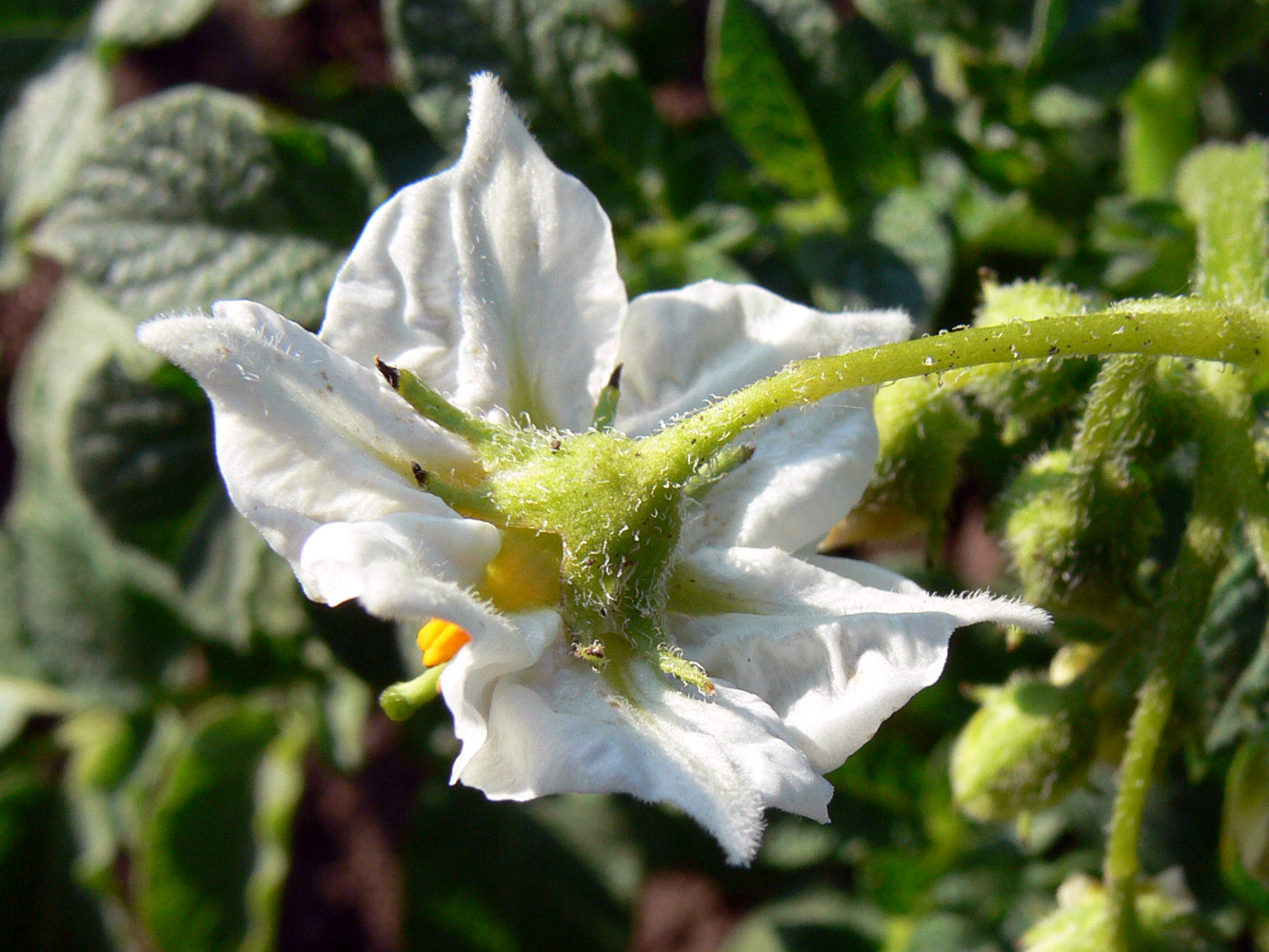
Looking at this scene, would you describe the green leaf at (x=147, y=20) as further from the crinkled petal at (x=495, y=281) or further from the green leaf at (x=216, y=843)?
the green leaf at (x=216, y=843)

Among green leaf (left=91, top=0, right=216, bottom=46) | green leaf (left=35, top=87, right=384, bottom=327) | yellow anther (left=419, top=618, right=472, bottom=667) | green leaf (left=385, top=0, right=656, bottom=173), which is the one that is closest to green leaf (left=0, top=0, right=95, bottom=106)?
green leaf (left=91, top=0, right=216, bottom=46)

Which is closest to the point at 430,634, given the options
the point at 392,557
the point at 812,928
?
the point at 392,557

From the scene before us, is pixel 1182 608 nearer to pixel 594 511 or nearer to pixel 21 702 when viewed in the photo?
pixel 594 511

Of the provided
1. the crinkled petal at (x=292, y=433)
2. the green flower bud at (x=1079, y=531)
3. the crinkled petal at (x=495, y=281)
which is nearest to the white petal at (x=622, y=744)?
the crinkled petal at (x=292, y=433)

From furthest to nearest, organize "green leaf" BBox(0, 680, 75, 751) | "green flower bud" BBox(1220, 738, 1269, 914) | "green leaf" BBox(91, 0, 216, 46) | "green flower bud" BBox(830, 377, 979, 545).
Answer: "green leaf" BBox(0, 680, 75, 751)
"green leaf" BBox(91, 0, 216, 46)
"green flower bud" BBox(1220, 738, 1269, 914)
"green flower bud" BBox(830, 377, 979, 545)

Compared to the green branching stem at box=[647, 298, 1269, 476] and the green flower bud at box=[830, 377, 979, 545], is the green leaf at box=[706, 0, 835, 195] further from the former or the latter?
the green branching stem at box=[647, 298, 1269, 476]

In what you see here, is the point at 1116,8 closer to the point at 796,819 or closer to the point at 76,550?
the point at 796,819

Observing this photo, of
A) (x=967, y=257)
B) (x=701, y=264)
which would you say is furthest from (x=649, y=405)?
(x=967, y=257)
